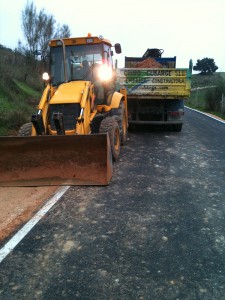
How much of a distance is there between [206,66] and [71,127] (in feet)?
243

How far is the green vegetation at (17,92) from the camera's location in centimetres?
1108

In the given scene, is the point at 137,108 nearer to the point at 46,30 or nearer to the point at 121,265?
the point at 121,265

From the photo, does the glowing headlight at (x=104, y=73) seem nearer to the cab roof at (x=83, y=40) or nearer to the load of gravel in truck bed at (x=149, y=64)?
the cab roof at (x=83, y=40)

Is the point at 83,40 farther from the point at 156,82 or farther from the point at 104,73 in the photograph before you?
the point at 156,82

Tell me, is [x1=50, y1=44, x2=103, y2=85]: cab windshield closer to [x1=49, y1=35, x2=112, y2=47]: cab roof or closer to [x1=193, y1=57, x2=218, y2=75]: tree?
[x1=49, y1=35, x2=112, y2=47]: cab roof

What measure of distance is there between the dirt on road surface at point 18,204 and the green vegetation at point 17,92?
16.3 ft

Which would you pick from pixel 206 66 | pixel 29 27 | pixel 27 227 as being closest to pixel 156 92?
pixel 27 227

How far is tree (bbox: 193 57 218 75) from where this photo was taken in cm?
7450

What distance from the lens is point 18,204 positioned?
16.2ft

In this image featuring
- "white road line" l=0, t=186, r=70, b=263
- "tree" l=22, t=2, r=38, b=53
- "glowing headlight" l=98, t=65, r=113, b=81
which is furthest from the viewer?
"tree" l=22, t=2, r=38, b=53

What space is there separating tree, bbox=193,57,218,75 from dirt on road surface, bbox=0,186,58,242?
2958 inches

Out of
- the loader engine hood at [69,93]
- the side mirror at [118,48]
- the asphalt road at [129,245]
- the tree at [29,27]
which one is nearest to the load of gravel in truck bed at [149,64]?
the side mirror at [118,48]

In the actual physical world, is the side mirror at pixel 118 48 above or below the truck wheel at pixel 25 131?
above

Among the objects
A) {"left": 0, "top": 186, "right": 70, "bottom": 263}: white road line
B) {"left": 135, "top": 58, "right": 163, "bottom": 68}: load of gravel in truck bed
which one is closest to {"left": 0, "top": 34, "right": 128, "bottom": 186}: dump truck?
{"left": 0, "top": 186, "right": 70, "bottom": 263}: white road line
